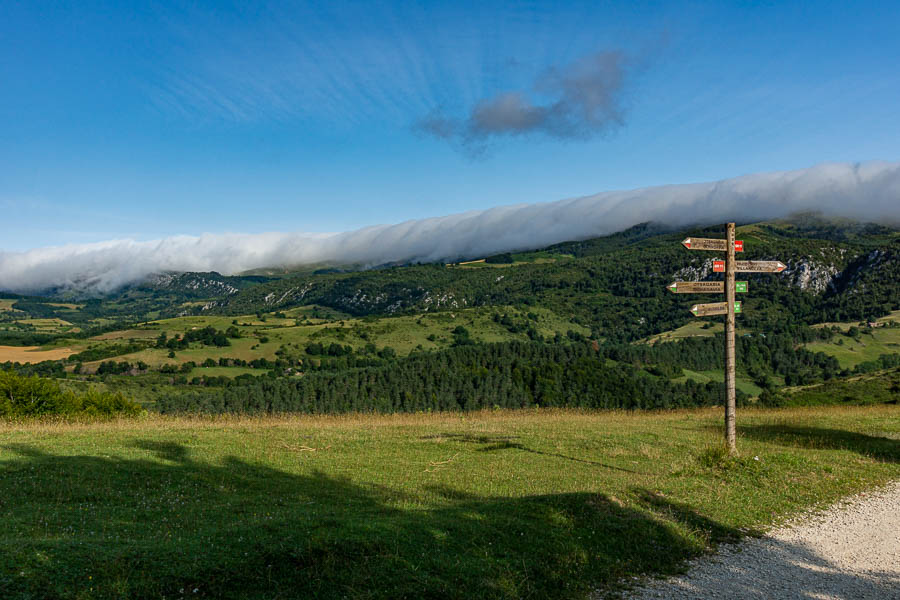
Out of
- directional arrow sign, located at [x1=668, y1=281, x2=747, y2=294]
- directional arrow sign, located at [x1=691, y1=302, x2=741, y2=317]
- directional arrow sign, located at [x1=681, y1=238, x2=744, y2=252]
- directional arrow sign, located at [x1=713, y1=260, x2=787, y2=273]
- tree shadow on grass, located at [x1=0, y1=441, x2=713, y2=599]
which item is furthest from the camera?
directional arrow sign, located at [x1=713, y1=260, x2=787, y2=273]

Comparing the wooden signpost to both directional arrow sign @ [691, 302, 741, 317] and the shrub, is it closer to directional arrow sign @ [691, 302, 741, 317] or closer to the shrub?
directional arrow sign @ [691, 302, 741, 317]

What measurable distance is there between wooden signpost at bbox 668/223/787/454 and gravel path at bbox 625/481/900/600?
515 centimetres

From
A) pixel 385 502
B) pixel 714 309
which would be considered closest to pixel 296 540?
pixel 385 502

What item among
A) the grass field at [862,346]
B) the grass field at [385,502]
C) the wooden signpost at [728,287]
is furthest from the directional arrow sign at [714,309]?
the grass field at [862,346]

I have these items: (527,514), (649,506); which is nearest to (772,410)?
(649,506)

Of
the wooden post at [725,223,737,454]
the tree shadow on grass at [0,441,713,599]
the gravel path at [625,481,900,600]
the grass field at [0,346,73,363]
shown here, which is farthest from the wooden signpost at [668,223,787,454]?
the grass field at [0,346,73,363]

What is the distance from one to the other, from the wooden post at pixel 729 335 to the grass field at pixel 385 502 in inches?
36.9

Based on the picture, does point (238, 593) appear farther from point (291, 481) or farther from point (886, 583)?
point (886, 583)

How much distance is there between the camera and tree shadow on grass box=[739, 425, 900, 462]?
18953 mm

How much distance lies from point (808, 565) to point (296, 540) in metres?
8.61

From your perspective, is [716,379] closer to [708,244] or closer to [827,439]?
[827,439]

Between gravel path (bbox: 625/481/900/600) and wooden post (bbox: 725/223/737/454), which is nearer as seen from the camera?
gravel path (bbox: 625/481/900/600)

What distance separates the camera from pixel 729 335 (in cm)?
1681

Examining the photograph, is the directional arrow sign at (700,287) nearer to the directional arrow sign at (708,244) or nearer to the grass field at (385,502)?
the directional arrow sign at (708,244)
